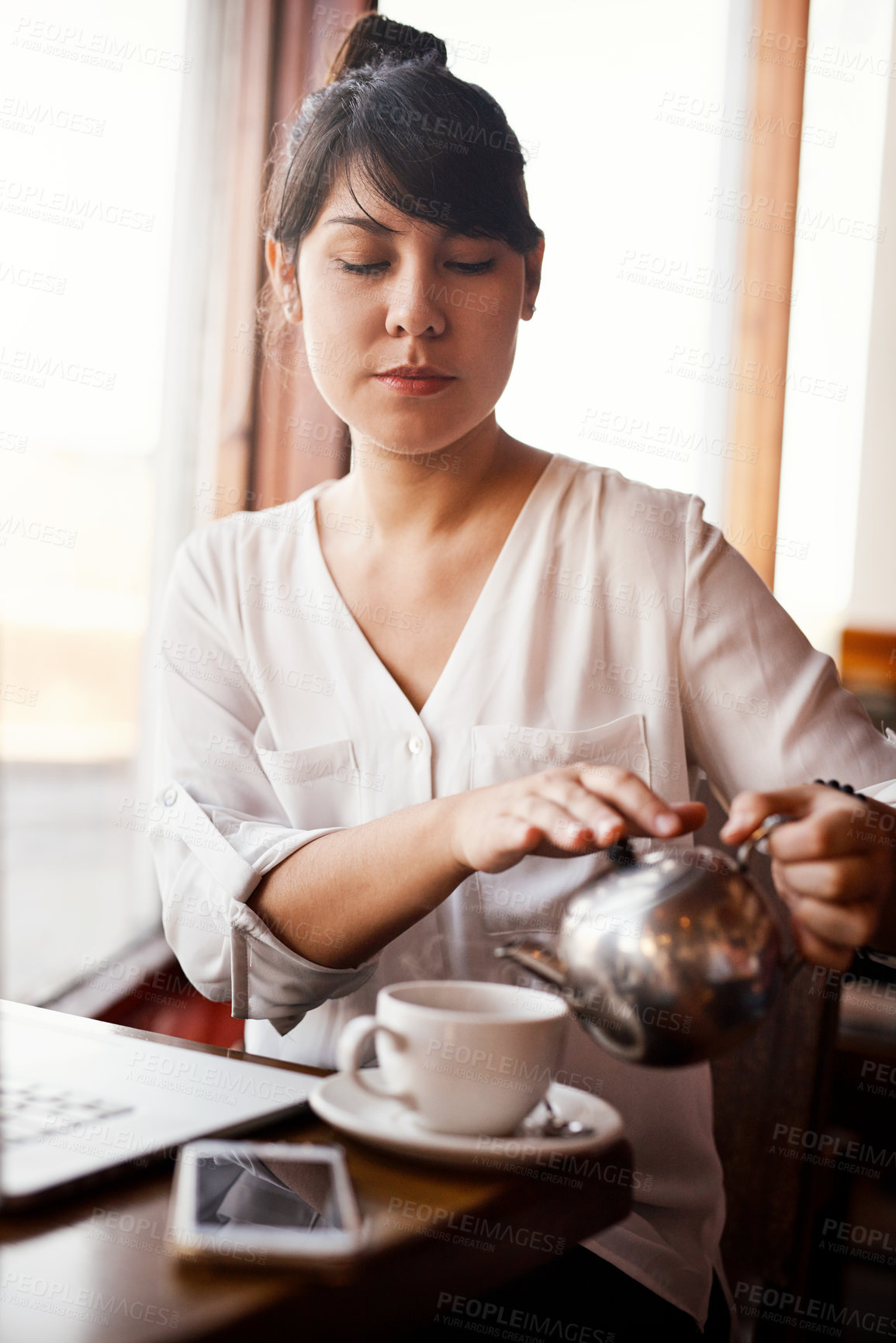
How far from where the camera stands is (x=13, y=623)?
1559 millimetres

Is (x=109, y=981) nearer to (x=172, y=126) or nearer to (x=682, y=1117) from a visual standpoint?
(x=682, y=1117)

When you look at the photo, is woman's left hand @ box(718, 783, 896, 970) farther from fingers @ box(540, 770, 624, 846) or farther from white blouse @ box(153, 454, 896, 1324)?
white blouse @ box(153, 454, 896, 1324)

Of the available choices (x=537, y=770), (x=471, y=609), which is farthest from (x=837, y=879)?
(x=471, y=609)

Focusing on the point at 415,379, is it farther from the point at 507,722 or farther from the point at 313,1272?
the point at 313,1272

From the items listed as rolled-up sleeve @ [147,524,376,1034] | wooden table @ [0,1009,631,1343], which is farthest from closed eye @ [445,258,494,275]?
wooden table @ [0,1009,631,1343]

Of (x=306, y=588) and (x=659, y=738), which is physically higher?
(x=306, y=588)

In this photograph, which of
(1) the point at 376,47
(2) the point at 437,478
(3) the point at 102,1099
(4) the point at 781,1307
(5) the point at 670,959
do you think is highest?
(1) the point at 376,47

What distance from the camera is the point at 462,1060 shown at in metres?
0.52

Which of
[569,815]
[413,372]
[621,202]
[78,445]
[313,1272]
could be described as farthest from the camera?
[621,202]

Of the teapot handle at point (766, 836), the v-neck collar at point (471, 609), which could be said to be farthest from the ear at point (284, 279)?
the teapot handle at point (766, 836)

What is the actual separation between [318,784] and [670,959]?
0.57 m

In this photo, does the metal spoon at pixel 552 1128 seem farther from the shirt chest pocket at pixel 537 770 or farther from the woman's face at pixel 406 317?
the woman's face at pixel 406 317

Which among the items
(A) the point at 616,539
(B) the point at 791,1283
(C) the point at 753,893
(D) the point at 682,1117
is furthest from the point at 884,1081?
(C) the point at 753,893

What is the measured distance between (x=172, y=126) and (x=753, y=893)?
1564 mm
